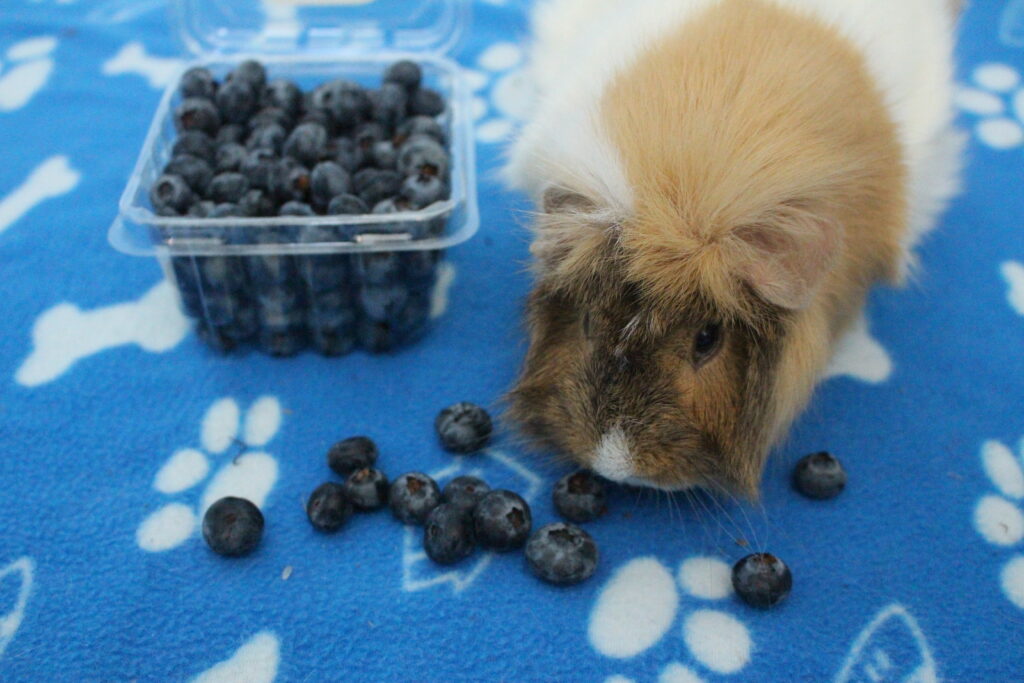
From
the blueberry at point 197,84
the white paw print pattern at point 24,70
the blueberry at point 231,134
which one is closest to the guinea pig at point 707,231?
the blueberry at point 231,134

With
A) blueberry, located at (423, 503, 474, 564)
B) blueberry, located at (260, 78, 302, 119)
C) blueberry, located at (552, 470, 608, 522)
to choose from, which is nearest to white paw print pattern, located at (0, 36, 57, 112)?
blueberry, located at (260, 78, 302, 119)

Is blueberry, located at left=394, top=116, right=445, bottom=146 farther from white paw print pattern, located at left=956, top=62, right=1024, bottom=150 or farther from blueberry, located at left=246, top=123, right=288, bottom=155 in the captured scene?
white paw print pattern, located at left=956, top=62, right=1024, bottom=150

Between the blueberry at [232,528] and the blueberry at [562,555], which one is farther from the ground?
the blueberry at [562,555]

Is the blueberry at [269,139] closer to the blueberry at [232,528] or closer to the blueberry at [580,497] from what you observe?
the blueberry at [232,528]

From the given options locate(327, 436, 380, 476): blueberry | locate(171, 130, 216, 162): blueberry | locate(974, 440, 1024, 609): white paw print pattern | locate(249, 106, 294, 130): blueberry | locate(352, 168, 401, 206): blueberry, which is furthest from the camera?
locate(249, 106, 294, 130): blueberry

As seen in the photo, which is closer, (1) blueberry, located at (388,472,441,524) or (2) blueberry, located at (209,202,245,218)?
(1) blueberry, located at (388,472,441,524)

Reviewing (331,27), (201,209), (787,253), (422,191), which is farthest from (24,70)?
(787,253)

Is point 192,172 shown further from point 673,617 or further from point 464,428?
point 673,617
